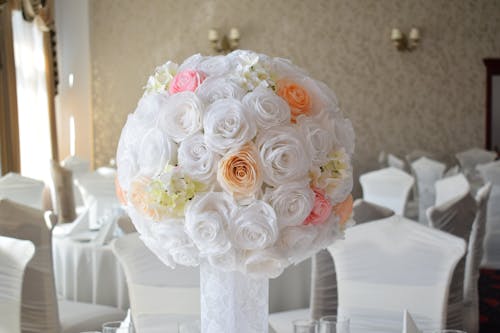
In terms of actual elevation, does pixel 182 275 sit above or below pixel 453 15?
below

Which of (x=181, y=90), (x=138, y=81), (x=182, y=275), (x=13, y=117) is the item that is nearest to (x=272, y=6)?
(x=138, y=81)

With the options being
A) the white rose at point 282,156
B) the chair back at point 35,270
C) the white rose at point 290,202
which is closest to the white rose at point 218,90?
the white rose at point 282,156

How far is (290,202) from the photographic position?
1.55m

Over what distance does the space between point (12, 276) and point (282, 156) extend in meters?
1.70

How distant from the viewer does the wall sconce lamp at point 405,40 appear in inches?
396

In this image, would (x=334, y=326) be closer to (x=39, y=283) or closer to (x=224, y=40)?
(x=39, y=283)

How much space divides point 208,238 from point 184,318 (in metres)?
1.50

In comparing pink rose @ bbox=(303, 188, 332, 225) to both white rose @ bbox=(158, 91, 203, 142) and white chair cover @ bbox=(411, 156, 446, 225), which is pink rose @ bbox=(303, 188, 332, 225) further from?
white chair cover @ bbox=(411, 156, 446, 225)

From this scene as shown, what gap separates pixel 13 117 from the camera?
838cm

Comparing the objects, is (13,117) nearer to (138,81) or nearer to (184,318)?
(138,81)

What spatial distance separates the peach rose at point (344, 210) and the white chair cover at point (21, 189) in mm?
4280

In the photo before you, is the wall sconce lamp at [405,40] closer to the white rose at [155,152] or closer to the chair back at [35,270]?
the chair back at [35,270]

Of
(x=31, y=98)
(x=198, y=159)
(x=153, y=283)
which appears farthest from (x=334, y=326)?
(x=31, y=98)

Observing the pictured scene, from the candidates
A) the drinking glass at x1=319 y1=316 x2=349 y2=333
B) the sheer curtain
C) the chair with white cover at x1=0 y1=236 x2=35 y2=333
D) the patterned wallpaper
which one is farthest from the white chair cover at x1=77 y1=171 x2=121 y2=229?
the drinking glass at x1=319 y1=316 x2=349 y2=333
